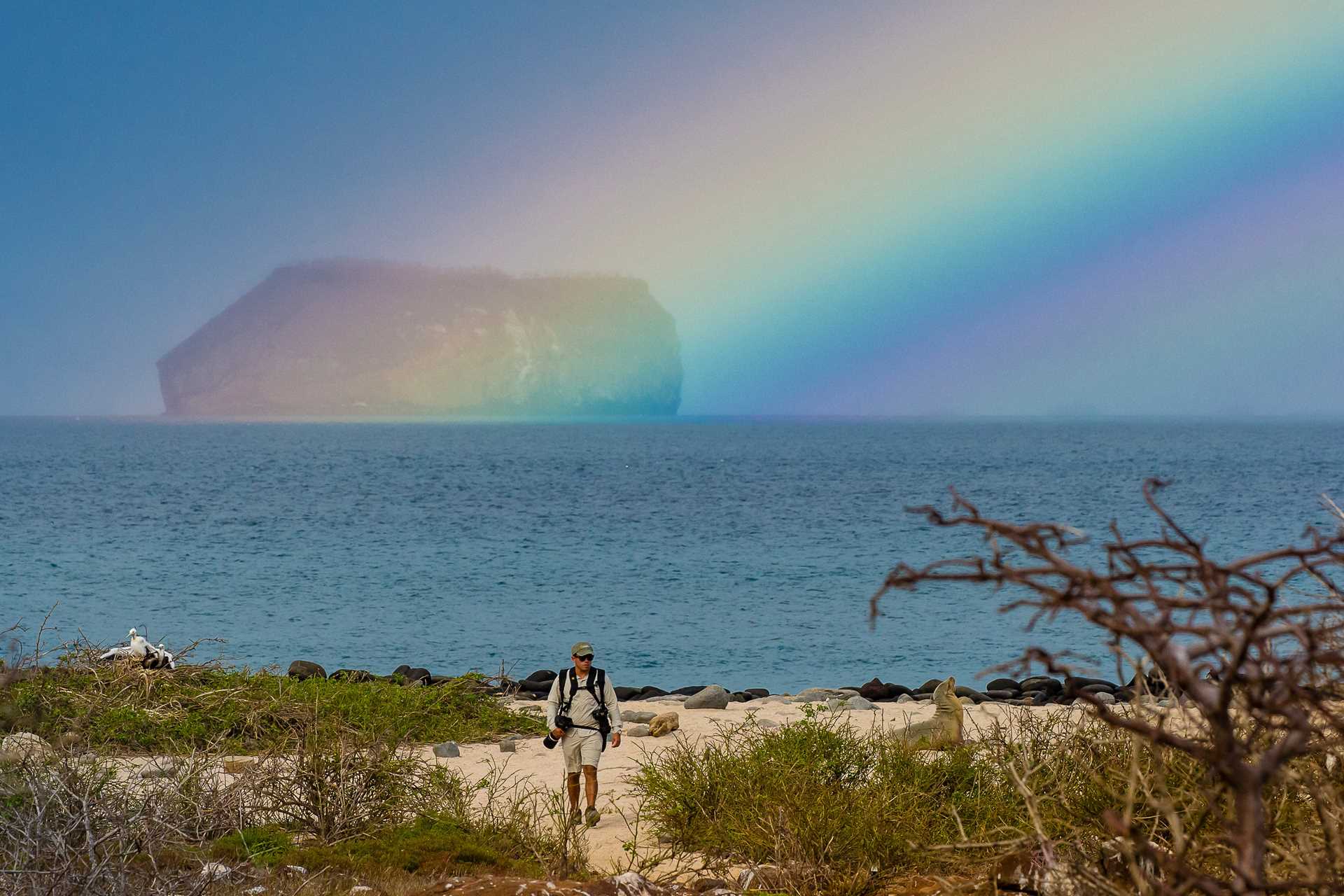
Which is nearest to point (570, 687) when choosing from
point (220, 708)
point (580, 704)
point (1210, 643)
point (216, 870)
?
point (580, 704)

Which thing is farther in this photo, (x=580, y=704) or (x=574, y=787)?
(x=580, y=704)

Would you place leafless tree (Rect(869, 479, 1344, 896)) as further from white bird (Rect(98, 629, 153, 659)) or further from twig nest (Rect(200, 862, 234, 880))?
white bird (Rect(98, 629, 153, 659))

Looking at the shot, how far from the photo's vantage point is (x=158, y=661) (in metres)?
14.3

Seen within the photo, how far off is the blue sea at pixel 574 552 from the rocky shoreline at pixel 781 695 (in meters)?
1.60

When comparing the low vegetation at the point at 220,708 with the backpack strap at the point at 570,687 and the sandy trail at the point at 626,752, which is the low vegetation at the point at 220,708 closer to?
the sandy trail at the point at 626,752

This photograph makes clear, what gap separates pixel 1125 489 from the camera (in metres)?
76.2

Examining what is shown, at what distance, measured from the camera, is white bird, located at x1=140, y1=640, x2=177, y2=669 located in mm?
14219

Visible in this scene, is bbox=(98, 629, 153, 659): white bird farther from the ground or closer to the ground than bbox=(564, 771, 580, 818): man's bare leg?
farther from the ground

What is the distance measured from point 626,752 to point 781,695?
21.6 feet

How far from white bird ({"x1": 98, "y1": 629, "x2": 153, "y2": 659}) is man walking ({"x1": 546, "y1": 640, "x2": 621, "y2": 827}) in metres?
Result: 6.63

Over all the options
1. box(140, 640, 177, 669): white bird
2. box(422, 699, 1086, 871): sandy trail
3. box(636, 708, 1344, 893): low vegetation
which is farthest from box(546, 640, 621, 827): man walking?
box(140, 640, 177, 669): white bird

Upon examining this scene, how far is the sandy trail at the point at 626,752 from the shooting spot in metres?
9.13

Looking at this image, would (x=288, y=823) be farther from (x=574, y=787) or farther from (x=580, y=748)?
(x=580, y=748)

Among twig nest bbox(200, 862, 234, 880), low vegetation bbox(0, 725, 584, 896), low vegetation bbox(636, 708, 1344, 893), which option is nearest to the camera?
low vegetation bbox(636, 708, 1344, 893)
